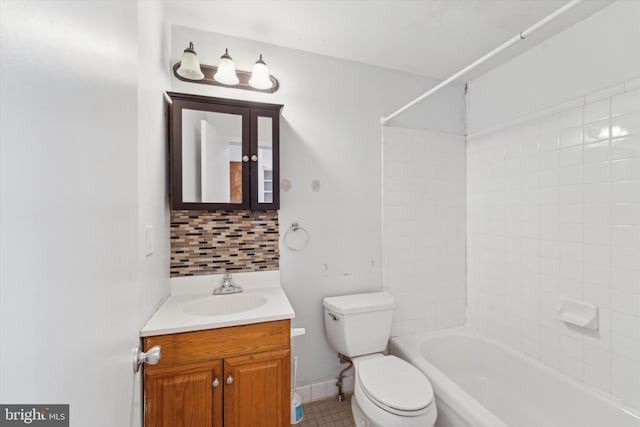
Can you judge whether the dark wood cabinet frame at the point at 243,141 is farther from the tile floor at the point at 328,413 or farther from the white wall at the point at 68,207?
the tile floor at the point at 328,413

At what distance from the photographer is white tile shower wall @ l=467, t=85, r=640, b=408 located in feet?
4.40

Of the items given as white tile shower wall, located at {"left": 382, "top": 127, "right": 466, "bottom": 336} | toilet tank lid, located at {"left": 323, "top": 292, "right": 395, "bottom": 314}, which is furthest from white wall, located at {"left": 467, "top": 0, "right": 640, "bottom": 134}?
toilet tank lid, located at {"left": 323, "top": 292, "right": 395, "bottom": 314}

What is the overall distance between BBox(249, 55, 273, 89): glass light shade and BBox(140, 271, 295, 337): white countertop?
1.20 metres

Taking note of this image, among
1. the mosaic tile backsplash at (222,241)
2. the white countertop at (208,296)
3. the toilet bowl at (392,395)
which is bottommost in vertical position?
the toilet bowl at (392,395)

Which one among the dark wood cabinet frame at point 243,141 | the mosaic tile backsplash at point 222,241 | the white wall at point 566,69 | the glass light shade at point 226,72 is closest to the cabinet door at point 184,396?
the mosaic tile backsplash at point 222,241

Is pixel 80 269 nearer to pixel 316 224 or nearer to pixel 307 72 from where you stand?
pixel 316 224

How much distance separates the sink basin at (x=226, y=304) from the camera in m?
1.52

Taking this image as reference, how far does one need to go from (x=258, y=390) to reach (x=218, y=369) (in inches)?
8.8

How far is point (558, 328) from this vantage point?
1.62 metres

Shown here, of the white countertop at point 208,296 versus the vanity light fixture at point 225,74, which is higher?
the vanity light fixture at point 225,74

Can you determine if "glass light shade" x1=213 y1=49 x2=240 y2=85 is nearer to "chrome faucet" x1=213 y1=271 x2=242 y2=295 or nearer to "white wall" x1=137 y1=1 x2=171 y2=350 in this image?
"white wall" x1=137 y1=1 x2=171 y2=350

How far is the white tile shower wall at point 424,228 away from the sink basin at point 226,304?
100cm

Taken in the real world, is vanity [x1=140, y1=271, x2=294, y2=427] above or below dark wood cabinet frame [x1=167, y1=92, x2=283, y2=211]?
below

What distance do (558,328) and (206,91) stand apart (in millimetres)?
2640
